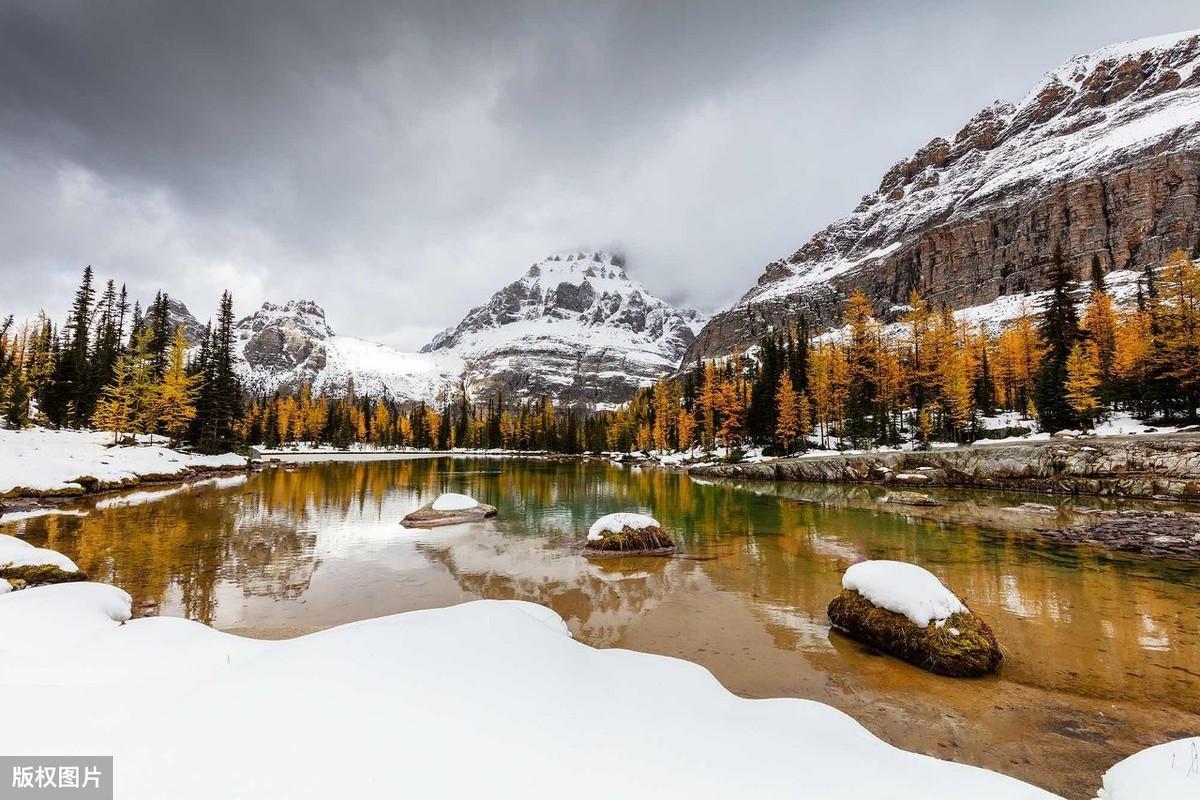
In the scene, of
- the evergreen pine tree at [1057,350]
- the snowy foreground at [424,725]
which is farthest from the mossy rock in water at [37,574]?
the evergreen pine tree at [1057,350]

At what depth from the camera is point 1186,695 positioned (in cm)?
650

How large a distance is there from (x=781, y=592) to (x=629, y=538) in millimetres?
5393

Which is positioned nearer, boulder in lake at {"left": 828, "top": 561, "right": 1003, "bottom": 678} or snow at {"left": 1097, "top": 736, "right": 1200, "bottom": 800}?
snow at {"left": 1097, "top": 736, "right": 1200, "bottom": 800}

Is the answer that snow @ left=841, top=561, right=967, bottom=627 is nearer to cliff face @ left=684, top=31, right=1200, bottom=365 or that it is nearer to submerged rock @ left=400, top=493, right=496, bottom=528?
submerged rock @ left=400, top=493, right=496, bottom=528

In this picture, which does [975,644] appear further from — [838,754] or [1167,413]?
[1167,413]

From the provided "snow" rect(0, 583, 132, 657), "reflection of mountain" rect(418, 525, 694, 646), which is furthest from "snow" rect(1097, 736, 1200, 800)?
"snow" rect(0, 583, 132, 657)

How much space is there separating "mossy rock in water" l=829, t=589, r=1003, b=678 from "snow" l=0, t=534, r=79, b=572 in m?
16.2

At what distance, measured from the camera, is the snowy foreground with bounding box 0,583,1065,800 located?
2.79m

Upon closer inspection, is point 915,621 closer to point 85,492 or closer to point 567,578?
point 567,578

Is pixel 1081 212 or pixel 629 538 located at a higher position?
pixel 1081 212

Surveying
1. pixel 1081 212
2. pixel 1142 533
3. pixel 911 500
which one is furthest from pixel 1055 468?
pixel 1081 212

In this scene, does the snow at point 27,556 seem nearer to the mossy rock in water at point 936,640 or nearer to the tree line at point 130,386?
the mossy rock in water at point 936,640

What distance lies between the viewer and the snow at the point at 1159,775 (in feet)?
10.5

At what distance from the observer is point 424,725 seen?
10.8 feet
